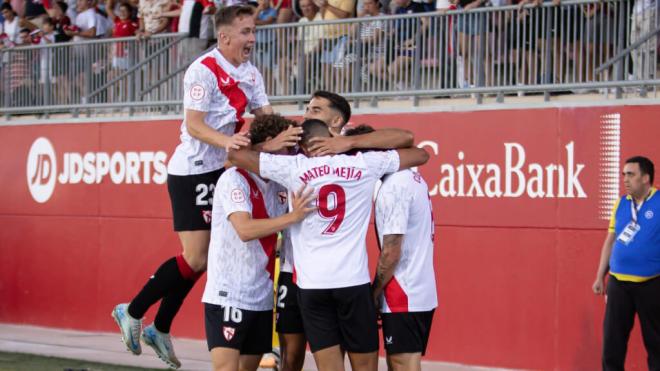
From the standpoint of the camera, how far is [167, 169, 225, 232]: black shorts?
312 inches

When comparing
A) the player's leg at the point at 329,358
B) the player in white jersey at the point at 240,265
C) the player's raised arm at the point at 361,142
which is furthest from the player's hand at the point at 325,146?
the player's leg at the point at 329,358

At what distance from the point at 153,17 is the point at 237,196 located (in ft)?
28.5

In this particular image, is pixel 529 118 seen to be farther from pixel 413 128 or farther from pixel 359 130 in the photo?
pixel 359 130

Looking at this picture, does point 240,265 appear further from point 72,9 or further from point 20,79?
point 72,9

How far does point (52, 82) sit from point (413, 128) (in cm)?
556

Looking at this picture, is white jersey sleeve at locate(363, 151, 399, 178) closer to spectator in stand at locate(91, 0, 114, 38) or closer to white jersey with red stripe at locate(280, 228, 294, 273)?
white jersey with red stripe at locate(280, 228, 294, 273)

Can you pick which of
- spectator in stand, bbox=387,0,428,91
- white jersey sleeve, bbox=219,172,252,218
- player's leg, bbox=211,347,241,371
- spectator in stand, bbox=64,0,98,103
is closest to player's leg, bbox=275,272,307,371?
player's leg, bbox=211,347,241,371

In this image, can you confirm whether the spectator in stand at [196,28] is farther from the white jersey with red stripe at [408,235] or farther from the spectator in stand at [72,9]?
the white jersey with red stripe at [408,235]

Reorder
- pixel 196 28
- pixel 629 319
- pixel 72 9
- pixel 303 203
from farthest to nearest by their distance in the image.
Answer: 1. pixel 72 9
2. pixel 196 28
3. pixel 629 319
4. pixel 303 203

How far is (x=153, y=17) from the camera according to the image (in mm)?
15211

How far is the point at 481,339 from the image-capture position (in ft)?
38.7

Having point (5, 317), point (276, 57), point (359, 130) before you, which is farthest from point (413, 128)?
point (5, 317)

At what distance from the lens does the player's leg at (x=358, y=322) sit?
22.6 ft

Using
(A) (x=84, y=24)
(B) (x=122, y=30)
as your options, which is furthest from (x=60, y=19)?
(B) (x=122, y=30)
